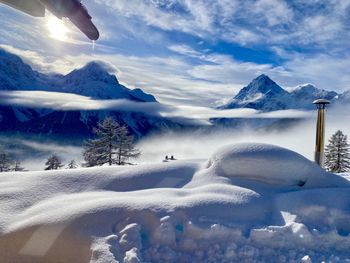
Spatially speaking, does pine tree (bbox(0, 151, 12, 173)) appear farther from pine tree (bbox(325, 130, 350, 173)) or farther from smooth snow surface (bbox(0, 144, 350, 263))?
smooth snow surface (bbox(0, 144, 350, 263))

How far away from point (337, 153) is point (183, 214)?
1026 inches

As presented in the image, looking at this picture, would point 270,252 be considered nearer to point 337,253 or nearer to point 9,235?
point 337,253

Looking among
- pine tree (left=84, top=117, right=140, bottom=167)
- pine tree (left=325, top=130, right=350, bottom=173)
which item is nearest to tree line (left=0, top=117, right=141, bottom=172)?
pine tree (left=84, top=117, right=140, bottom=167)

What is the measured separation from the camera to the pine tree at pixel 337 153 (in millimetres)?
26281

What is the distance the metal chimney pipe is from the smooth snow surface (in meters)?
3.97

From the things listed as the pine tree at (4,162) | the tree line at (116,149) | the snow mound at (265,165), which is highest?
the snow mound at (265,165)

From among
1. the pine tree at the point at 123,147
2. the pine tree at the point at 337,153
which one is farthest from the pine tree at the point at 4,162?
the pine tree at the point at 337,153

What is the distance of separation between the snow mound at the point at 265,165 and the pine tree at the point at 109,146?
1909cm

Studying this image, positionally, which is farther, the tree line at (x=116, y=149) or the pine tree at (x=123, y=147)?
the pine tree at (x=123, y=147)

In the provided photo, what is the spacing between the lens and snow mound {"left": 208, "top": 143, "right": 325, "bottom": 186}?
5.48 meters

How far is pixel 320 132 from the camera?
375 inches

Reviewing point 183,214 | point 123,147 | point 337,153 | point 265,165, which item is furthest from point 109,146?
point 183,214

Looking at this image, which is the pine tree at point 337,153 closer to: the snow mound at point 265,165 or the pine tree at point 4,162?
the snow mound at point 265,165

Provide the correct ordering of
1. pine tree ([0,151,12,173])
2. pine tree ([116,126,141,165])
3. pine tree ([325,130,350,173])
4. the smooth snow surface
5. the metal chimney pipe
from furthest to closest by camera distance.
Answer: pine tree ([0,151,12,173]) → pine tree ([325,130,350,173]) → pine tree ([116,126,141,165]) → the metal chimney pipe → the smooth snow surface
